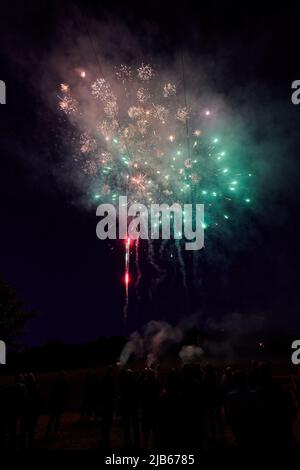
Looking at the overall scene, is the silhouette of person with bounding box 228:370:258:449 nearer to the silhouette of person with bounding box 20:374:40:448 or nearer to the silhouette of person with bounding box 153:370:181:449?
the silhouette of person with bounding box 153:370:181:449

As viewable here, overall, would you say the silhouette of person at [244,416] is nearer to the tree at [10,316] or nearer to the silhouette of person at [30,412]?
the silhouette of person at [30,412]

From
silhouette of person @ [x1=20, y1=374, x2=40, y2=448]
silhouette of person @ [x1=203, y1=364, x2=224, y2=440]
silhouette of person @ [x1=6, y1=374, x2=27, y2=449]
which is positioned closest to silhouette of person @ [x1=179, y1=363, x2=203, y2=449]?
silhouette of person @ [x1=6, y1=374, x2=27, y2=449]

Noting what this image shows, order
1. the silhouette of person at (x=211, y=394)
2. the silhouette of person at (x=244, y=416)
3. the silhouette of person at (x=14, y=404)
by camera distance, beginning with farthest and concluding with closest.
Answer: the silhouette of person at (x=211, y=394) < the silhouette of person at (x=14, y=404) < the silhouette of person at (x=244, y=416)

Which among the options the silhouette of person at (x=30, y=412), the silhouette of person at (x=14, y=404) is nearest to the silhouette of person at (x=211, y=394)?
the silhouette of person at (x=30, y=412)

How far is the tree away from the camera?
3119 cm

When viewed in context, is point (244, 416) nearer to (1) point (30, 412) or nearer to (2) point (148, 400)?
(2) point (148, 400)

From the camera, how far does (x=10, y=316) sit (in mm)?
32125

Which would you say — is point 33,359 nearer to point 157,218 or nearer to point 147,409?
point 157,218

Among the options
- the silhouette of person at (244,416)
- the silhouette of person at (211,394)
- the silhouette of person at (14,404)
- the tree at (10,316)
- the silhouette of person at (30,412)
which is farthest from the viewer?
the tree at (10,316)

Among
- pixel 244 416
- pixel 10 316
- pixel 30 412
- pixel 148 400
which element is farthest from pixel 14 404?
pixel 10 316

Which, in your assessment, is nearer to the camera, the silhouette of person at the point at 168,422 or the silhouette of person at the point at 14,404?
the silhouette of person at the point at 168,422

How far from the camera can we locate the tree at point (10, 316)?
31.2 m

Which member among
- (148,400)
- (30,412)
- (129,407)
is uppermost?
(148,400)

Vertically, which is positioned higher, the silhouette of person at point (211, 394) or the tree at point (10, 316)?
the tree at point (10, 316)
